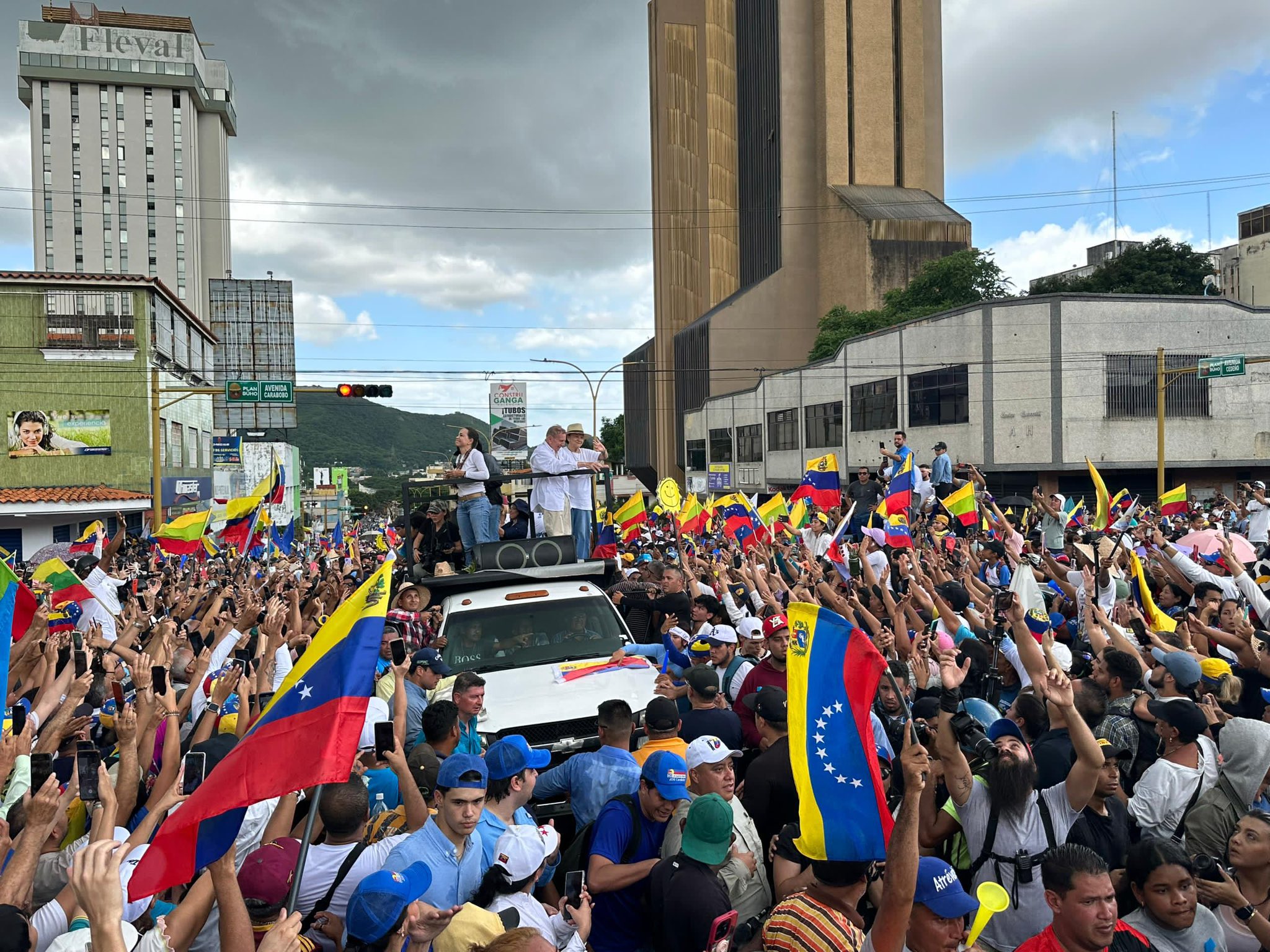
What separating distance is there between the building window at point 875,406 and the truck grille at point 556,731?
3791 cm

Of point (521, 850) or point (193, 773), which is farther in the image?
point (521, 850)

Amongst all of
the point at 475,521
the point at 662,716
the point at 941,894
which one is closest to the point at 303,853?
the point at 941,894

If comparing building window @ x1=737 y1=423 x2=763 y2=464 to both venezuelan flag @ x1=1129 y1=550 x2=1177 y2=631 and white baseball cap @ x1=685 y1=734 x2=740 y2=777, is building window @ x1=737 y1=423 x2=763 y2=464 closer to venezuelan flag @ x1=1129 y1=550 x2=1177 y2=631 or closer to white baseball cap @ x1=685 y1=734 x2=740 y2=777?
venezuelan flag @ x1=1129 y1=550 x2=1177 y2=631

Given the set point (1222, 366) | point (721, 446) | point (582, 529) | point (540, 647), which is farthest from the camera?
point (721, 446)

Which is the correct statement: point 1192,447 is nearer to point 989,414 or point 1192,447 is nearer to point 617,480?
point 989,414

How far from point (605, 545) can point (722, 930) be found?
781 cm

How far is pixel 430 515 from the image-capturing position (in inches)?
472

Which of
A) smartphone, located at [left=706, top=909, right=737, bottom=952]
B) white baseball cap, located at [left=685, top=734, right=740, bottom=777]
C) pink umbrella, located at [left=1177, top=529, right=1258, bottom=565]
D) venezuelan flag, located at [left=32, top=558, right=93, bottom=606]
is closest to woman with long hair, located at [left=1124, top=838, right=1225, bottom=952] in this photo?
smartphone, located at [left=706, top=909, right=737, bottom=952]

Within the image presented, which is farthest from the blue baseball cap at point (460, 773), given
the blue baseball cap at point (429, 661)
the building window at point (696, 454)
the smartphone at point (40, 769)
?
the building window at point (696, 454)

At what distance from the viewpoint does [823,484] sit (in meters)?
16.2

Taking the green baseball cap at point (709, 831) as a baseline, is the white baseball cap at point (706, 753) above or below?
above

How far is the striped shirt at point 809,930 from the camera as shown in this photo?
3.39 metres

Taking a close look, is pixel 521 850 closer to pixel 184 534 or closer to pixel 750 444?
pixel 184 534

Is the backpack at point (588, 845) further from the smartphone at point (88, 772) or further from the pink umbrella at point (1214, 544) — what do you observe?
the pink umbrella at point (1214, 544)
